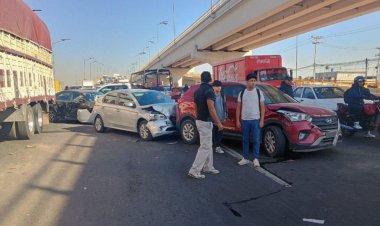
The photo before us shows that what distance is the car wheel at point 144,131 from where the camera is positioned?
10.7m

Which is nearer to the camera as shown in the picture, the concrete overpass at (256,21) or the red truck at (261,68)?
the concrete overpass at (256,21)

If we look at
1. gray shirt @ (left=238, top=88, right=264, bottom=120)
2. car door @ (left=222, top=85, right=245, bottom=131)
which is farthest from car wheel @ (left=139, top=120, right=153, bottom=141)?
gray shirt @ (left=238, top=88, right=264, bottom=120)

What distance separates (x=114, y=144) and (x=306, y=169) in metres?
5.53

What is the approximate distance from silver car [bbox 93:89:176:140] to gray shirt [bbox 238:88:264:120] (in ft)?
12.3

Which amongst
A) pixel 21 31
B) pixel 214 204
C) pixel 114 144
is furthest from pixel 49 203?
pixel 21 31

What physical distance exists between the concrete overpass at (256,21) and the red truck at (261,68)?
2622mm

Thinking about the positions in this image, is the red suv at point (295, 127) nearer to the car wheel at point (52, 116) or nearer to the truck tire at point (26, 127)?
the truck tire at point (26, 127)

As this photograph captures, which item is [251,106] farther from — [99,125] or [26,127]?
[99,125]

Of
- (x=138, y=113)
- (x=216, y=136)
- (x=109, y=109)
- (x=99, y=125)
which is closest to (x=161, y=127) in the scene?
(x=138, y=113)

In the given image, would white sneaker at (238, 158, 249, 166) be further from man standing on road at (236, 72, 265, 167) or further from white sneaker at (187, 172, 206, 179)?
white sneaker at (187, 172, 206, 179)

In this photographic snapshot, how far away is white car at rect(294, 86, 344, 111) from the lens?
1320 cm

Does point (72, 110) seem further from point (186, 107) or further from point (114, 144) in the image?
point (186, 107)

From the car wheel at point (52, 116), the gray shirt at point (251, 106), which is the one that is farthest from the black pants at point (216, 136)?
the car wheel at point (52, 116)

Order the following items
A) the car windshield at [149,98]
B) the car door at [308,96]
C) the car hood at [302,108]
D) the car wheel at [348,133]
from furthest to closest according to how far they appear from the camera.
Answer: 1. the car door at [308,96]
2. the car windshield at [149,98]
3. the car wheel at [348,133]
4. the car hood at [302,108]
